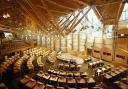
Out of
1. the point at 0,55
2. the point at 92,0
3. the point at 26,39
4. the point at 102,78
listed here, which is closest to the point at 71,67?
the point at 102,78

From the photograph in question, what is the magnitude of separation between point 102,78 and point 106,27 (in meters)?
14.7

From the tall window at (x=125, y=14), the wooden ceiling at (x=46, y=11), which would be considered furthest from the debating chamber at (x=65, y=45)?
the tall window at (x=125, y=14)

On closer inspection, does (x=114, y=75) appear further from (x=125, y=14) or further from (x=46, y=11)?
(x=125, y=14)

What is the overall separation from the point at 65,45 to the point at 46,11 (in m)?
26.3

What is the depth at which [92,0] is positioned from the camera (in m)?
12.1

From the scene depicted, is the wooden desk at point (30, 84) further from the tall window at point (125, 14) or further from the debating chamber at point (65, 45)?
the tall window at point (125, 14)

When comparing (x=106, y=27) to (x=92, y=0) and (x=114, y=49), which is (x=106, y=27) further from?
(x=92, y=0)

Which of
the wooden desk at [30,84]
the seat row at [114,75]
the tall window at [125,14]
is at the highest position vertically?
the tall window at [125,14]

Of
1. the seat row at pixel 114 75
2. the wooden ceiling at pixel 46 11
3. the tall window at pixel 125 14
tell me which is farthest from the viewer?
the tall window at pixel 125 14

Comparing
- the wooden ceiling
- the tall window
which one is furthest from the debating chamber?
the tall window

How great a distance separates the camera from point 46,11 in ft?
54.9

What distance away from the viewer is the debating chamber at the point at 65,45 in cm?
1566

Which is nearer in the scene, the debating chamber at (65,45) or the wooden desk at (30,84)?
the wooden desk at (30,84)

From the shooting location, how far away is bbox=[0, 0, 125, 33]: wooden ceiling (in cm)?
1394
